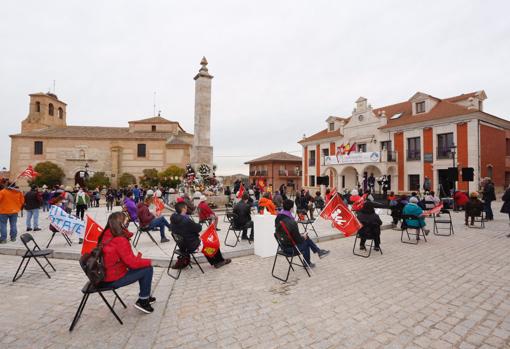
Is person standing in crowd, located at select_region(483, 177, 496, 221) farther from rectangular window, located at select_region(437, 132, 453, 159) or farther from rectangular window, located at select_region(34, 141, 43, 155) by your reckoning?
rectangular window, located at select_region(34, 141, 43, 155)

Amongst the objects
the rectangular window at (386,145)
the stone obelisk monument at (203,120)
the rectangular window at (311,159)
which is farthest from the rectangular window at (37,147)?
the rectangular window at (386,145)

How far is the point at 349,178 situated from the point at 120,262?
29.4 metres

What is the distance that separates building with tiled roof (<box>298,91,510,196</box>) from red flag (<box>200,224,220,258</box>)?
749 inches

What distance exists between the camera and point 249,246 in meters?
7.24

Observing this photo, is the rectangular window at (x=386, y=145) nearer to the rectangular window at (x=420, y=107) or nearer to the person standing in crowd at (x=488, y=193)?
the rectangular window at (x=420, y=107)

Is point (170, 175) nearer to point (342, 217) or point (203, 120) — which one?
point (203, 120)

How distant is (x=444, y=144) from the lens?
23.1 meters

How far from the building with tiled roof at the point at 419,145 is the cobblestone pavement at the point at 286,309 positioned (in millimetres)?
17273

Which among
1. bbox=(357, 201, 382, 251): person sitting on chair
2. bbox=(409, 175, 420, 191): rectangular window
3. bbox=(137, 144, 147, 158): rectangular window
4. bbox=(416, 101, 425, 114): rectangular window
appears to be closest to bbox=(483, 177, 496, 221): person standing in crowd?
bbox=(357, 201, 382, 251): person sitting on chair

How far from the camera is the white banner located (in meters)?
25.7

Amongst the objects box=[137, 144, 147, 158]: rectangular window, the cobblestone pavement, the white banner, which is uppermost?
box=[137, 144, 147, 158]: rectangular window

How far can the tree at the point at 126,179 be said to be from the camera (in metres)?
42.0

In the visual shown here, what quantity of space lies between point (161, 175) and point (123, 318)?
37842 mm

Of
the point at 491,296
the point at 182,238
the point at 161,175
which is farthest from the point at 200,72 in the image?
the point at 161,175
